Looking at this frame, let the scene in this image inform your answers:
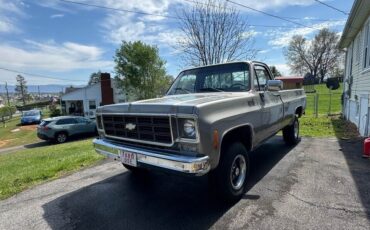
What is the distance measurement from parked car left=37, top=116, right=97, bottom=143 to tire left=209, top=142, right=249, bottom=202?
15.5 metres

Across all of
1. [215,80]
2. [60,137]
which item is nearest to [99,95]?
[60,137]

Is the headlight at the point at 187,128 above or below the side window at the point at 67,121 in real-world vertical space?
above

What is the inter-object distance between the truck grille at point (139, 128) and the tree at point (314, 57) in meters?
63.1

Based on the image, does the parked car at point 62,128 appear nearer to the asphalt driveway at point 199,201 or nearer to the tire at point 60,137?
the tire at point 60,137

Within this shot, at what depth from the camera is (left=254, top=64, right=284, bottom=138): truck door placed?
176 inches

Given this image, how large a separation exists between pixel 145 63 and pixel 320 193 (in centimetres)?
2786

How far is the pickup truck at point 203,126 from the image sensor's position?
2.91 m

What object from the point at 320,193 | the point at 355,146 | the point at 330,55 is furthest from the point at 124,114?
the point at 330,55

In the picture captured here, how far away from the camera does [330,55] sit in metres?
58.8

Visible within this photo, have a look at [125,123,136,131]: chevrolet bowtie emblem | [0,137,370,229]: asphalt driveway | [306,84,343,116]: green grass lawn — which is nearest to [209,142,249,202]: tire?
[0,137,370,229]: asphalt driveway

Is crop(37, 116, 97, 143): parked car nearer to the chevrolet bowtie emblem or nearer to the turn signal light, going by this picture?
the chevrolet bowtie emblem

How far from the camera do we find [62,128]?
1666 cm

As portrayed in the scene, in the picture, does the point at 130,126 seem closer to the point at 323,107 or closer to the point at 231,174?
the point at 231,174

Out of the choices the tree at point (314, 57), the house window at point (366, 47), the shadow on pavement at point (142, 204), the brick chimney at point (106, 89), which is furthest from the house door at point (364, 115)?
the tree at point (314, 57)
